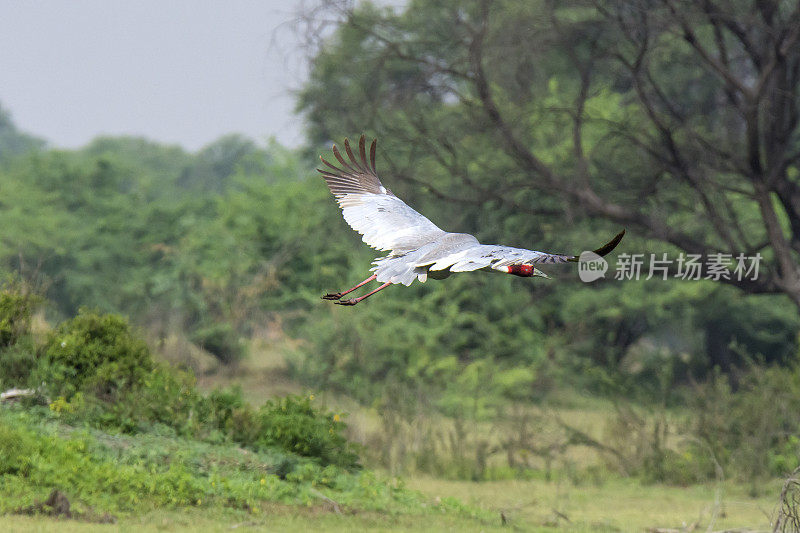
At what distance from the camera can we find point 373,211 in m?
5.30

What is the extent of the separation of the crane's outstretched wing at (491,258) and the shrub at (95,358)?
6.34 metres

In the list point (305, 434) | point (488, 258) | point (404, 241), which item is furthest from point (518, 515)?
point (488, 258)

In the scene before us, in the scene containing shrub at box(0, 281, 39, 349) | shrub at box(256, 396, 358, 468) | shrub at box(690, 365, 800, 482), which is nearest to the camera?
shrub at box(256, 396, 358, 468)

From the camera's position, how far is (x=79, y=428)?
8.88 m

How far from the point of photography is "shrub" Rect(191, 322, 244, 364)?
1796 cm

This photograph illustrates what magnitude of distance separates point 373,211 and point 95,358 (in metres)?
5.45

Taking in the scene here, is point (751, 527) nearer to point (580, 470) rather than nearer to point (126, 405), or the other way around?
point (580, 470)

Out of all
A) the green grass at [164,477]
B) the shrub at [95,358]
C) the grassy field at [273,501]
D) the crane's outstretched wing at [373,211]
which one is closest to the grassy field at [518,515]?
the grassy field at [273,501]

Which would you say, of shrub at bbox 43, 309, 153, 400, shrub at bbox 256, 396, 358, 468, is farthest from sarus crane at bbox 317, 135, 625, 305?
shrub at bbox 43, 309, 153, 400

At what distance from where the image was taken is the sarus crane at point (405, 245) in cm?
365

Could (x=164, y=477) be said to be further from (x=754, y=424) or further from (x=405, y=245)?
(x=754, y=424)

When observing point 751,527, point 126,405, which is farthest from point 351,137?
point 751,527

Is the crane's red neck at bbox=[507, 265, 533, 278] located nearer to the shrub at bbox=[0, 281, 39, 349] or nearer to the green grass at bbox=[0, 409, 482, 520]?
the green grass at bbox=[0, 409, 482, 520]

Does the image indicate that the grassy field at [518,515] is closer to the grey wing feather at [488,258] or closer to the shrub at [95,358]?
the shrub at [95,358]
